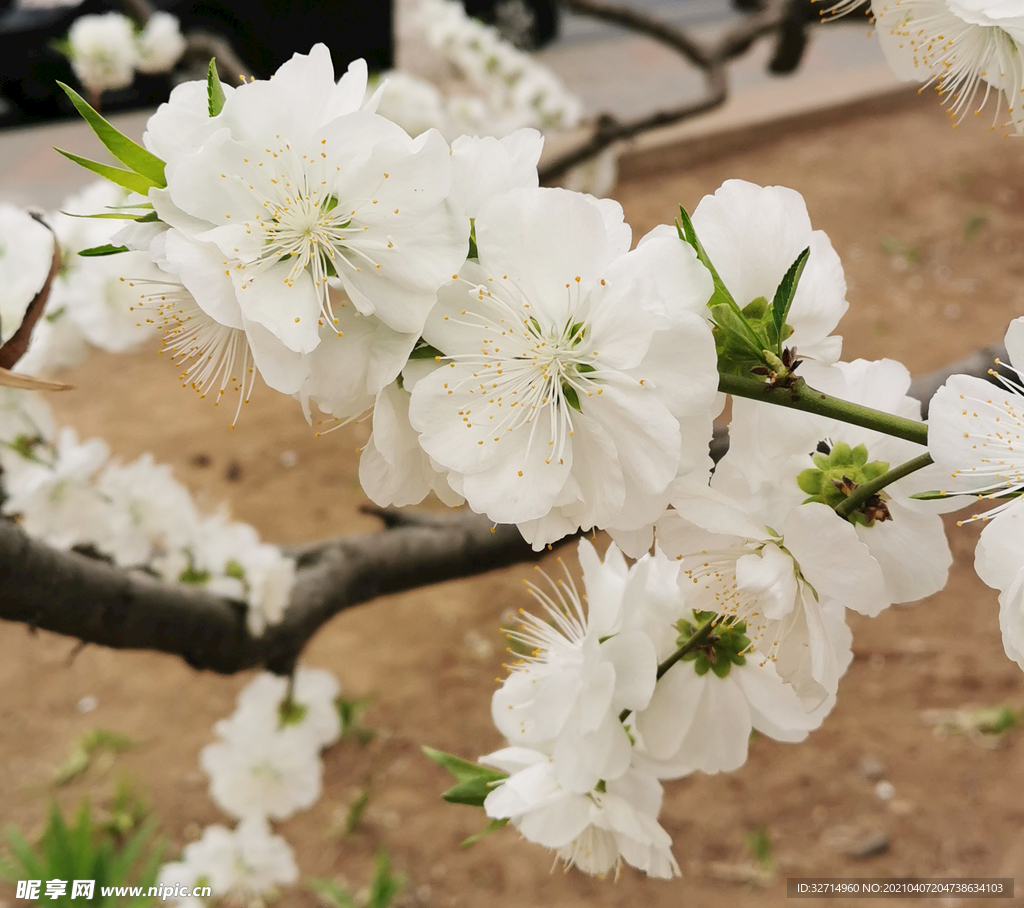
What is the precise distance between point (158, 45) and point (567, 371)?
9.52ft

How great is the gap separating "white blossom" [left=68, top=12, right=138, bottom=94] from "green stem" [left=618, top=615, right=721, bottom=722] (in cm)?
279

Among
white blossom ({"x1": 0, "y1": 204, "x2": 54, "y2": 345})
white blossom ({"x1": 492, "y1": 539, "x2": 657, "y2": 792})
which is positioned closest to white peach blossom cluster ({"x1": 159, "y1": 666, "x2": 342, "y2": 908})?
white blossom ({"x1": 0, "y1": 204, "x2": 54, "y2": 345})

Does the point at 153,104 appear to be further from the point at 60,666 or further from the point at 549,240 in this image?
the point at 549,240

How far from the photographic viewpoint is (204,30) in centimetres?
473

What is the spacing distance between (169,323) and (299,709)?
1.32 metres

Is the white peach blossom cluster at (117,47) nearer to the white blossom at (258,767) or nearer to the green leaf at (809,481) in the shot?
the white blossom at (258,767)

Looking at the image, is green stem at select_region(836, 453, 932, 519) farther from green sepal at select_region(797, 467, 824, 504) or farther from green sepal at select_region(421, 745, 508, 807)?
green sepal at select_region(421, 745, 508, 807)

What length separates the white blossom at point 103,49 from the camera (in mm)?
2748

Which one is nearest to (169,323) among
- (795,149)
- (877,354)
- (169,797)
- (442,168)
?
(442,168)

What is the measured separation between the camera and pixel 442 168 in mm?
416

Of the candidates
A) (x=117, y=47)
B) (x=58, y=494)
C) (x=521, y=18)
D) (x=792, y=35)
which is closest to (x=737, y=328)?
(x=58, y=494)

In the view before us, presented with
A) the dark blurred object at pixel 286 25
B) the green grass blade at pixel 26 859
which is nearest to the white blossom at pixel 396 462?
the green grass blade at pixel 26 859

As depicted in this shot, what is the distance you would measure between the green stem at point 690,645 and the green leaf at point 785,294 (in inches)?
8.9

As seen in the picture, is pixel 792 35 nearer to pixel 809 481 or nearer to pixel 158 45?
pixel 158 45
